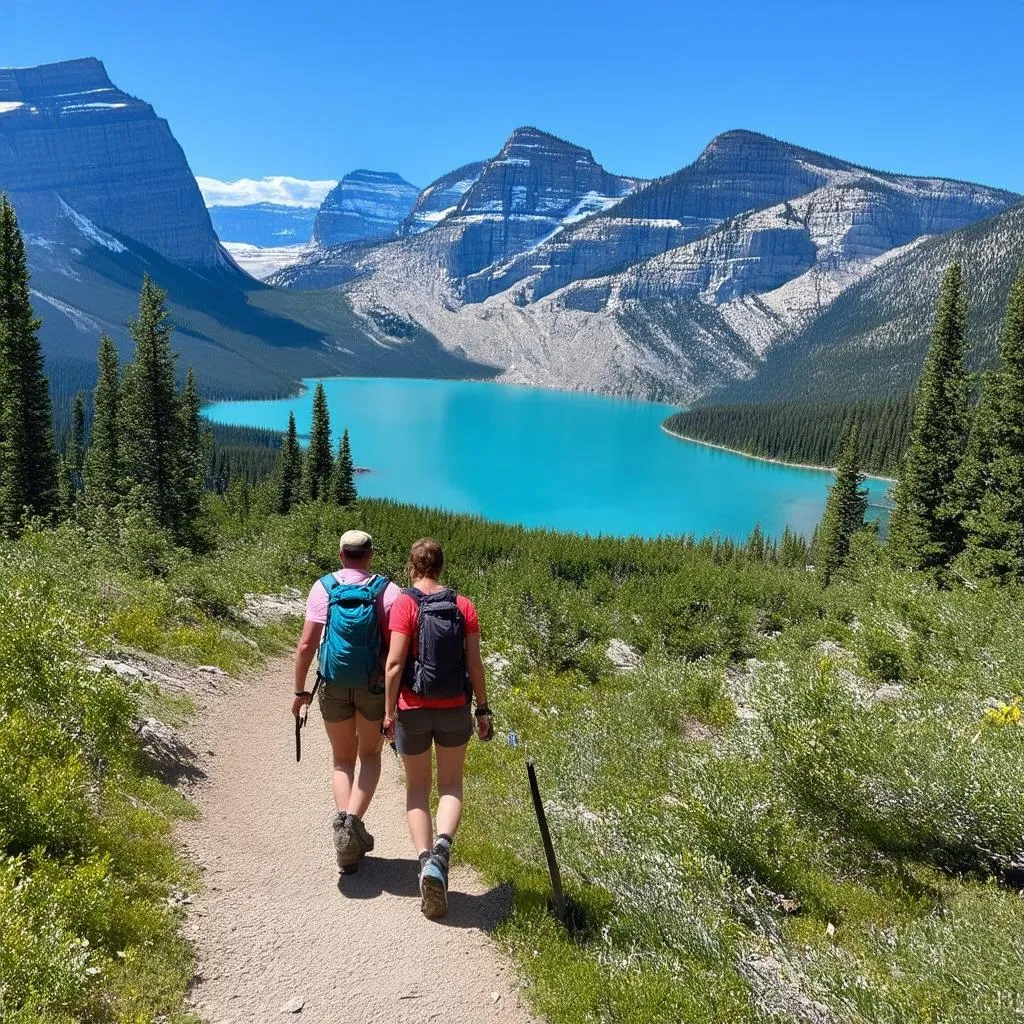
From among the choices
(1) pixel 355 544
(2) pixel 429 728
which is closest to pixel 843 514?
(1) pixel 355 544

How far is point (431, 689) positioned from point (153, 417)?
32597 mm

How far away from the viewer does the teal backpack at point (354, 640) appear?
6.00 m

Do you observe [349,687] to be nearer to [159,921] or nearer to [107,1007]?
[159,921]

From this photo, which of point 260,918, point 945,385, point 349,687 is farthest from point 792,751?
point 945,385

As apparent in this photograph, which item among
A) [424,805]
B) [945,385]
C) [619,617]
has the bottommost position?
[619,617]

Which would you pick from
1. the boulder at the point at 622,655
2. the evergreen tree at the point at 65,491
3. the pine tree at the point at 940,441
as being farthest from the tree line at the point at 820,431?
the boulder at the point at 622,655

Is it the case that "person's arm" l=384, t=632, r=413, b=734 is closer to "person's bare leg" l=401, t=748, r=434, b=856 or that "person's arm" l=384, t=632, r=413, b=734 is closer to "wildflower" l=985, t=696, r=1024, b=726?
"person's bare leg" l=401, t=748, r=434, b=856

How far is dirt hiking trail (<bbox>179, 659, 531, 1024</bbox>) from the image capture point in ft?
16.1

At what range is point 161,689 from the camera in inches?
392

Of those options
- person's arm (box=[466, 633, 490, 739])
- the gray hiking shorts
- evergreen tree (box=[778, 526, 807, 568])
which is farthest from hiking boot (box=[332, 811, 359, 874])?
evergreen tree (box=[778, 526, 807, 568])

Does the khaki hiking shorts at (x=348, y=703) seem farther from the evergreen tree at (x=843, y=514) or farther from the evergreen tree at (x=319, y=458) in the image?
the evergreen tree at (x=843, y=514)

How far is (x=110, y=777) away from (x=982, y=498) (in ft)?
111

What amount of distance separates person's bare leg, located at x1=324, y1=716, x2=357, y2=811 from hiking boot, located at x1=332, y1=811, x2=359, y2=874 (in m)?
0.16

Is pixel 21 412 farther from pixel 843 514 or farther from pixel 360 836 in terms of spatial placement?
pixel 843 514
